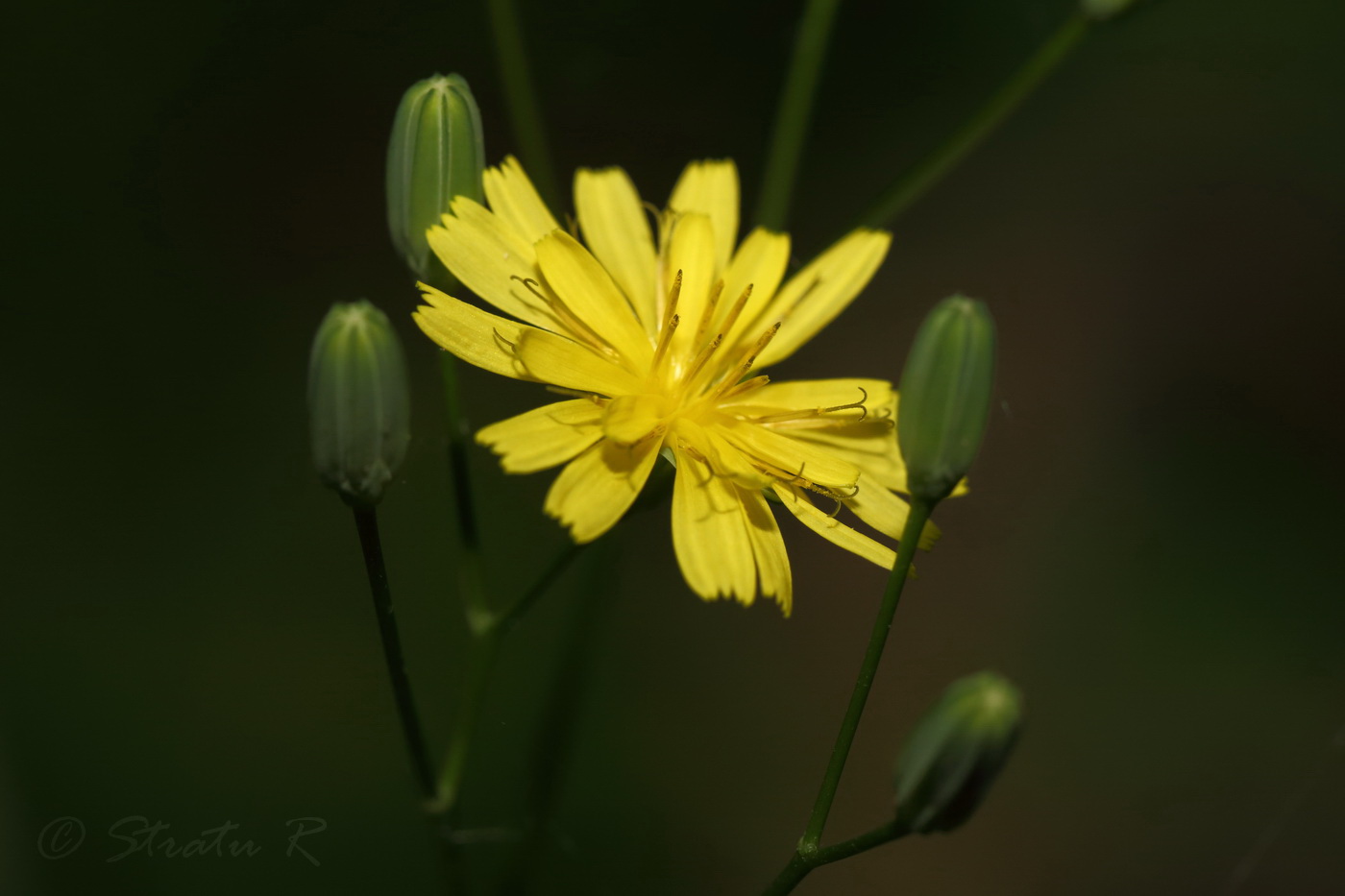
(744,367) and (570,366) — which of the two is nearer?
(570,366)

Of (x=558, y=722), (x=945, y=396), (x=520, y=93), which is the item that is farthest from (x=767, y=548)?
(x=520, y=93)

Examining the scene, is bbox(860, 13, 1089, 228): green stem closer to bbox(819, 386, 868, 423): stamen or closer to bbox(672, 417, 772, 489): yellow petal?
bbox(819, 386, 868, 423): stamen

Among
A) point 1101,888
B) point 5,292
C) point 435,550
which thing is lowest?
point 1101,888

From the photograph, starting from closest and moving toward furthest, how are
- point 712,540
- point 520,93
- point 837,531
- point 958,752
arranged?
point 958,752, point 712,540, point 837,531, point 520,93

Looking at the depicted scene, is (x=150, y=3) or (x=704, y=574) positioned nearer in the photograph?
(x=704, y=574)

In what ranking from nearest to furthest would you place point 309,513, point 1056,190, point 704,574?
point 704,574
point 309,513
point 1056,190

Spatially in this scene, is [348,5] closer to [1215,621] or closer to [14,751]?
[14,751]

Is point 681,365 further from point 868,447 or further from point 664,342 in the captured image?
point 868,447

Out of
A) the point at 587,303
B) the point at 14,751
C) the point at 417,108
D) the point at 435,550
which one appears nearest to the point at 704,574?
the point at 587,303
